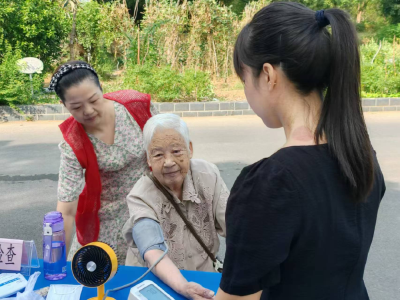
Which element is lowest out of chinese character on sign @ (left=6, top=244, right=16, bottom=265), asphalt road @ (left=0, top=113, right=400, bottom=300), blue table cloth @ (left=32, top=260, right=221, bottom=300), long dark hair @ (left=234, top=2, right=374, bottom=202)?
asphalt road @ (left=0, top=113, right=400, bottom=300)

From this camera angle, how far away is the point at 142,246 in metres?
1.87

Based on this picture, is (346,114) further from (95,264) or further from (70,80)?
(70,80)

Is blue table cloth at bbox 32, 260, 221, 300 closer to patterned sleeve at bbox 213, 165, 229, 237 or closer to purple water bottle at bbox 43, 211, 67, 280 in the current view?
purple water bottle at bbox 43, 211, 67, 280

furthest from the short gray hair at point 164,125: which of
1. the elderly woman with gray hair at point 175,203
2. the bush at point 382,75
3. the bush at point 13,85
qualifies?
the bush at point 382,75

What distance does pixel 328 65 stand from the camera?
1031 millimetres

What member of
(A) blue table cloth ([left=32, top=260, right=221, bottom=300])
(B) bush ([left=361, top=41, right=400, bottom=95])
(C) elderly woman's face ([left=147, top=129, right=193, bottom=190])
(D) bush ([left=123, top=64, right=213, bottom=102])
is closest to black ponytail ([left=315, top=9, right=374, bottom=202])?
(A) blue table cloth ([left=32, top=260, right=221, bottom=300])

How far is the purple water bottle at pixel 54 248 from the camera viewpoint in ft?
5.95

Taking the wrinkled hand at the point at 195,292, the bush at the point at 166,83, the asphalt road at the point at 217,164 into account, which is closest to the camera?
the wrinkled hand at the point at 195,292

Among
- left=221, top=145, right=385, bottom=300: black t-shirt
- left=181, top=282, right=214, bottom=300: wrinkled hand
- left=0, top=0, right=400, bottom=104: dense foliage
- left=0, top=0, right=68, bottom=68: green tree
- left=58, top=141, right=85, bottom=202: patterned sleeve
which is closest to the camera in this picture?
left=221, top=145, right=385, bottom=300: black t-shirt

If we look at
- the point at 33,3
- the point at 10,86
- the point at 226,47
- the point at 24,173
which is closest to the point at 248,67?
the point at 24,173

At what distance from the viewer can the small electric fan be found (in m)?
1.54

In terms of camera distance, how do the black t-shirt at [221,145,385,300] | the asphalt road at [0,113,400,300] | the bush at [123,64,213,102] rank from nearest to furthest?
the black t-shirt at [221,145,385,300] < the asphalt road at [0,113,400,300] < the bush at [123,64,213,102]

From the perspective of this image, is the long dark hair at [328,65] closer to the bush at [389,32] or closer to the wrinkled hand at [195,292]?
the wrinkled hand at [195,292]

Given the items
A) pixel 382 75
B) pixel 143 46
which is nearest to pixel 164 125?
pixel 143 46
